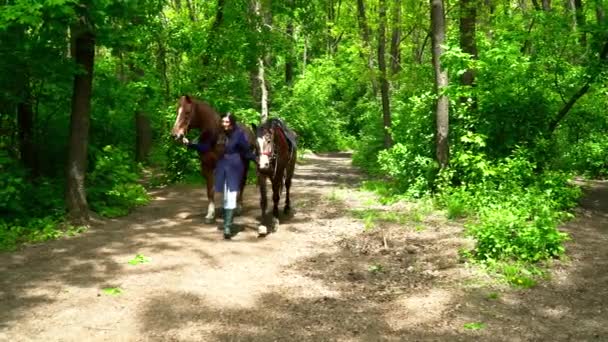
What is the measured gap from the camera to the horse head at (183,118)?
9.39m

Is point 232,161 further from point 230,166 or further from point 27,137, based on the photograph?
point 27,137

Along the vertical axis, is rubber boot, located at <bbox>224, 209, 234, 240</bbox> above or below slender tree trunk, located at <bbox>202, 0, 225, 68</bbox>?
below

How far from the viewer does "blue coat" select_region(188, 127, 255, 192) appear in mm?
8969

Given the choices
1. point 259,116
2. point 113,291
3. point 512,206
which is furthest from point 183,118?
Result: point 259,116

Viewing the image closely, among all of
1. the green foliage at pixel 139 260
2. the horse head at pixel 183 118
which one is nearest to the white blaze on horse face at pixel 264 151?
the horse head at pixel 183 118

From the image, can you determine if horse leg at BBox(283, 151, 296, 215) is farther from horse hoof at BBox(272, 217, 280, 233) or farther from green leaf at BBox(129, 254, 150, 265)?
green leaf at BBox(129, 254, 150, 265)

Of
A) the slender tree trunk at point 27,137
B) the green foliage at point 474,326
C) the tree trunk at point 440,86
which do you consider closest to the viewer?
the green foliage at point 474,326

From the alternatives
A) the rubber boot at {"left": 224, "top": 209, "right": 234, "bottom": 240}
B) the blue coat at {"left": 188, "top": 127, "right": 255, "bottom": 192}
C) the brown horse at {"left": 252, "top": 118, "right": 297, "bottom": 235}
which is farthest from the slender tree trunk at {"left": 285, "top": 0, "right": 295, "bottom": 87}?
the rubber boot at {"left": 224, "top": 209, "right": 234, "bottom": 240}

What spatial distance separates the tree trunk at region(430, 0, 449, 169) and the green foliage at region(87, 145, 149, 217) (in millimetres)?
7012

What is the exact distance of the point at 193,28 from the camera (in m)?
15.8

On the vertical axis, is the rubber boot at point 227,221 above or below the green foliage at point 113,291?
above

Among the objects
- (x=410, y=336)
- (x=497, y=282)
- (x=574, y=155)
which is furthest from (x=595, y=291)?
(x=574, y=155)

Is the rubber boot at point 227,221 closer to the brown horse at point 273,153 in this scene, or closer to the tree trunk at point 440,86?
the brown horse at point 273,153

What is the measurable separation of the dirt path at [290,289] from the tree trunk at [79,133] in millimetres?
665
